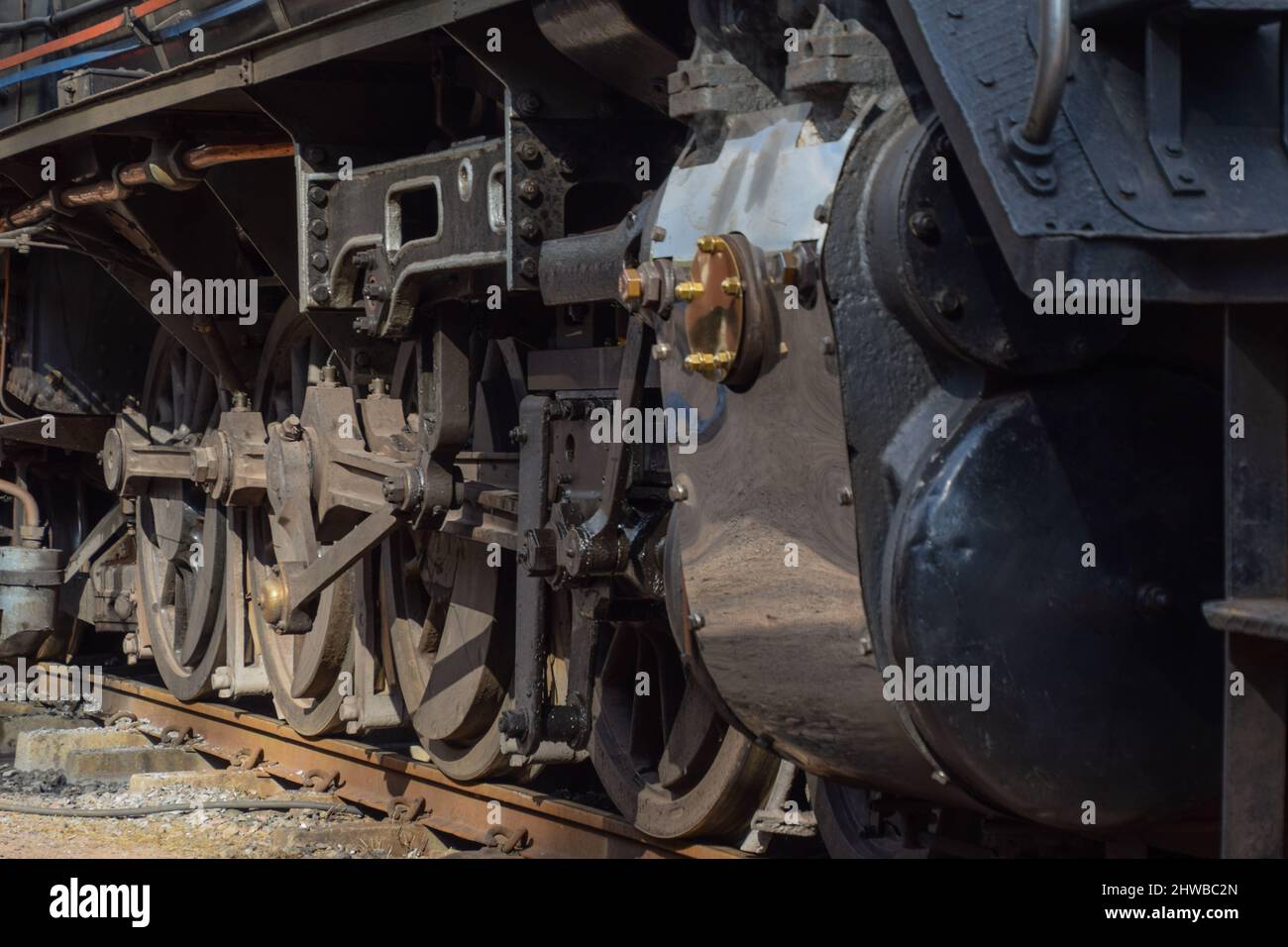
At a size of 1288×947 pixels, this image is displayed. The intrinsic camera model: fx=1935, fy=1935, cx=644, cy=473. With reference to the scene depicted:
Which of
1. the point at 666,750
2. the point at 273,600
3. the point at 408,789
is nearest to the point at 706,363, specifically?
the point at 666,750

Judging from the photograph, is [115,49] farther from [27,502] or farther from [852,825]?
[852,825]

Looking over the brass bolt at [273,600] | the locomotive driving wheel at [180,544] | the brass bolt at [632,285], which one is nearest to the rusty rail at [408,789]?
the locomotive driving wheel at [180,544]

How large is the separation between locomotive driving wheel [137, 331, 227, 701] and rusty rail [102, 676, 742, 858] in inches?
7.7

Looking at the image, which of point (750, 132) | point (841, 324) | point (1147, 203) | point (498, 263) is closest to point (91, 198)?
point (498, 263)

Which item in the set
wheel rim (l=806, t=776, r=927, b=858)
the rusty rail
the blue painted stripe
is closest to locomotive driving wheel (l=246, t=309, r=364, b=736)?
the rusty rail

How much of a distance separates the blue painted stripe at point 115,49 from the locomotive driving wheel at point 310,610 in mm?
1073

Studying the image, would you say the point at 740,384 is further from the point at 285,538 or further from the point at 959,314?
the point at 285,538

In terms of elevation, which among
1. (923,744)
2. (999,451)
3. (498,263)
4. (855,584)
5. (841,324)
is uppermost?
(498,263)

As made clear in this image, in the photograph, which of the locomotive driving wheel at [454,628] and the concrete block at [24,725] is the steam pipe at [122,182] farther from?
the concrete block at [24,725]

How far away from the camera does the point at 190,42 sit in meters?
5.63

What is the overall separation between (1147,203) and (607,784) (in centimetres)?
287

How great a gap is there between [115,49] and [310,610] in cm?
195

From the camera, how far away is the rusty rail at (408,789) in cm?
520

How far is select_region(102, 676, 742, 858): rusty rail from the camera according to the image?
5195 mm
